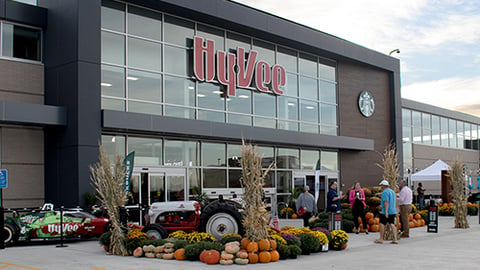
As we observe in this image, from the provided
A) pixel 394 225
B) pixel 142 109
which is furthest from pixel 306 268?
pixel 142 109

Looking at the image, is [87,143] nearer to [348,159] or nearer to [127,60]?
[127,60]

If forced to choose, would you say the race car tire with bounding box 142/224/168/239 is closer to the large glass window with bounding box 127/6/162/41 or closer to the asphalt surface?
the asphalt surface

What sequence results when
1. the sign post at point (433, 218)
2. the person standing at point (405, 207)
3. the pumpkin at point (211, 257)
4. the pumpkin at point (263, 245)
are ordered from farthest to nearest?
the sign post at point (433, 218) < the person standing at point (405, 207) < the pumpkin at point (263, 245) < the pumpkin at point (211, 257)

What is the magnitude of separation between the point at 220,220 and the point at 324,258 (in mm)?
3277

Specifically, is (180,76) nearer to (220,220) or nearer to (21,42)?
(21,42)

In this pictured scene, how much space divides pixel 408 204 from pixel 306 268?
26.9 ft

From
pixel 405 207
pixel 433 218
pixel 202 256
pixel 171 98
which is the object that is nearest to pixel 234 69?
pixel 171 98

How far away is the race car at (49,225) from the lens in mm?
16656

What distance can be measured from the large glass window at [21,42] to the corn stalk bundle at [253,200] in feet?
37.5

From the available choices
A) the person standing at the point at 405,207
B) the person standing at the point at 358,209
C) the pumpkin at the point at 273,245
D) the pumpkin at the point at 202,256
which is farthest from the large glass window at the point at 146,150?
the pumpkin at the point at 273,245

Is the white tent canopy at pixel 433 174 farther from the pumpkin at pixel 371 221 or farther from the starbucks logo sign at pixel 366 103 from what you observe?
the pumpkin at pixel 371 221

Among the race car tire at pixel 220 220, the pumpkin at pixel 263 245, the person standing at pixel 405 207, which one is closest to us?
the pumpkin at pixel 263 245

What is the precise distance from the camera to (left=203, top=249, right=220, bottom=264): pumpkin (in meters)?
12.3

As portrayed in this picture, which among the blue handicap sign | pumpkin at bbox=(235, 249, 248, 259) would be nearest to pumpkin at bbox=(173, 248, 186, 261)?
pumpkin at bbox=(235, 249, 248, 259)
